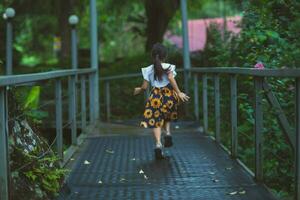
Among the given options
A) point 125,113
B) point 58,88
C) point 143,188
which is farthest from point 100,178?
point 125,113

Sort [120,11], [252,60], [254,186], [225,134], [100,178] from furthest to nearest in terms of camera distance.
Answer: [120,11]
[225,134]
[252,60]
[100,178]
[254,186]

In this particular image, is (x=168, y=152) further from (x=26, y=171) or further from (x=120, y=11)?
(x=120, y=11)

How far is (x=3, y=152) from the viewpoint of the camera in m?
4.51

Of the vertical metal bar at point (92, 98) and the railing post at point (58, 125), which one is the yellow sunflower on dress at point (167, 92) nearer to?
the railing post at point (58, 125)

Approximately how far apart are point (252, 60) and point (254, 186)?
77.0 inches

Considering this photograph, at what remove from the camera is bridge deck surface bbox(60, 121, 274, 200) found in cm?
584

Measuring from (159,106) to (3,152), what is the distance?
147 inches

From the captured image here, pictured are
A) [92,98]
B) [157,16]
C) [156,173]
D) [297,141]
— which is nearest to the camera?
[297,141]

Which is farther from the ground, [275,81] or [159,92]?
[275,81]

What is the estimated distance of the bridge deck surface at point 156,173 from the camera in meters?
5.84

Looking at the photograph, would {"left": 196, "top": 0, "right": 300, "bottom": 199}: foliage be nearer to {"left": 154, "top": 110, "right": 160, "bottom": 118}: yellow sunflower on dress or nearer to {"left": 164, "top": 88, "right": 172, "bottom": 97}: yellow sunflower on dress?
{"left": 164, "top": 88, "right": 172, "bottom": 97}: yellow sunflower on dress

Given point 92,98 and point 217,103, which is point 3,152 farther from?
point 92,98

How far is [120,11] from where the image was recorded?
2391cm

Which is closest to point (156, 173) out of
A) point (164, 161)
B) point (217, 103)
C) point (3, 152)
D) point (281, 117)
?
point (164, 161)
